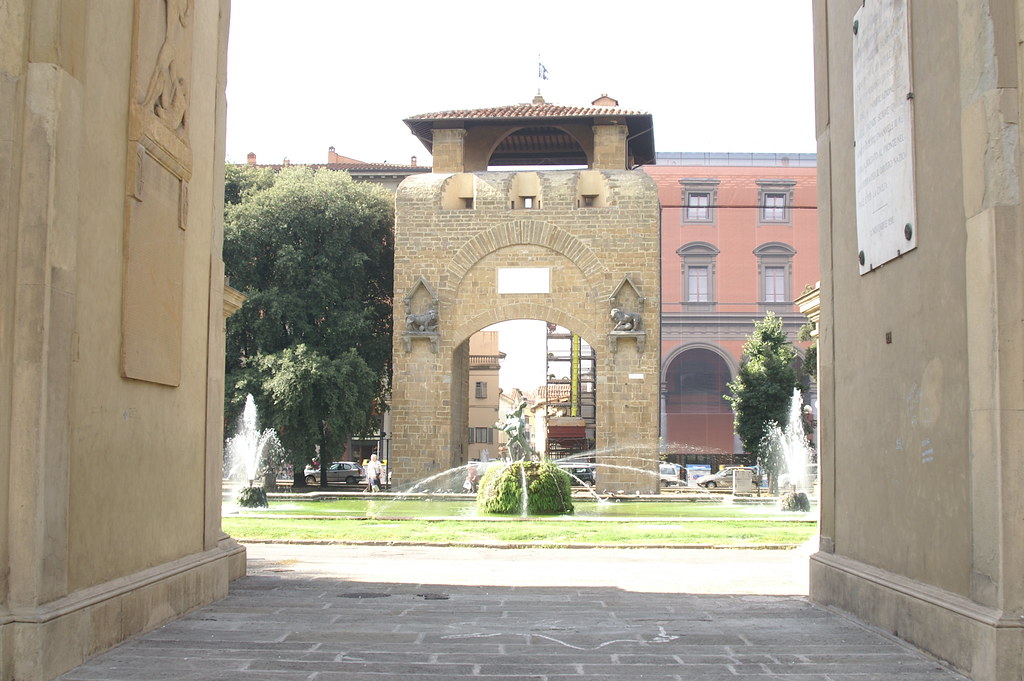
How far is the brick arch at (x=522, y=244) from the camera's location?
32.3 meters

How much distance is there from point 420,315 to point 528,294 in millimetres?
3273

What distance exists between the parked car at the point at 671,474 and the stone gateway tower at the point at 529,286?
7700 millimetres

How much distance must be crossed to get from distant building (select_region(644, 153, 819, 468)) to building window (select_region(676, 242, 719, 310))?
0.17 feet

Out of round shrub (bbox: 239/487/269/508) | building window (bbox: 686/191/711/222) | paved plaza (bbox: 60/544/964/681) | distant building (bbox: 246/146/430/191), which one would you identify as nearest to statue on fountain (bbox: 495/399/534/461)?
round shrub (bbox: 239/487/269/508)

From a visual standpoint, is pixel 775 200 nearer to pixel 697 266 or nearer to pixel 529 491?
pixel 697 266

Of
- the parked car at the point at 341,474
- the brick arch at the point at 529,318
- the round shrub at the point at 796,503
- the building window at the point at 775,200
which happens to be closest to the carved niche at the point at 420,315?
the brick arch at the point at 529,318

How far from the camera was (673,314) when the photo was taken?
5697 cm

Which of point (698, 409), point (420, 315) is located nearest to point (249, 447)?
point (420, 315)

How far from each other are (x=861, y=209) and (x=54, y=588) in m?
5.87

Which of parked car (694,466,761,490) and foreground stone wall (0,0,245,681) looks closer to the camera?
foreground stone wall (0,0,245,681)

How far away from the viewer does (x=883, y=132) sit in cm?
751

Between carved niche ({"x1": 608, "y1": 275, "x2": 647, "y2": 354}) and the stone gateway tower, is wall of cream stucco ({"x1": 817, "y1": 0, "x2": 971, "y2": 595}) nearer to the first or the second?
carved niche ({"x1": 608, "y1": 275, "x2": 647, "y2": 354})

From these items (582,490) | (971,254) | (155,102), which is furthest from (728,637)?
(582,490)

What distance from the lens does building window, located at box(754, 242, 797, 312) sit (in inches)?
2230
